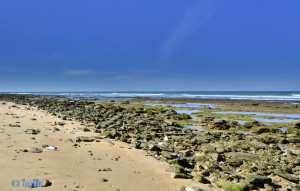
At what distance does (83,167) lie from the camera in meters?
8.85

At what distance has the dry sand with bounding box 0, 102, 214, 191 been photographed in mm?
7395

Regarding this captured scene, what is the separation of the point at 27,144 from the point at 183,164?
581cm

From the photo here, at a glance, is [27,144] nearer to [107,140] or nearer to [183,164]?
[107,140]

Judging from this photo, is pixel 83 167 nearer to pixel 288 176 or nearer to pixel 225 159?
pixel 225 159

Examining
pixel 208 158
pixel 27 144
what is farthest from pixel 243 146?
pixel 27 144

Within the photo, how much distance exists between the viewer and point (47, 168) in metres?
8.36

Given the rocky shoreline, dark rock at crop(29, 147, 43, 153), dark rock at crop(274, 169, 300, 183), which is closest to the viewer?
the rocky shoreline

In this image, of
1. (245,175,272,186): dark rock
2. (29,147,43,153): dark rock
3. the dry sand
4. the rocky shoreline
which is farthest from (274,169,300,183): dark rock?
(29,147,43,153): dark rock

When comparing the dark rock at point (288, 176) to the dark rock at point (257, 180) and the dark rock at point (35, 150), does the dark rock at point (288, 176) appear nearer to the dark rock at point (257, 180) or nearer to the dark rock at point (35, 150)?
the dark rock at point (257, 180)

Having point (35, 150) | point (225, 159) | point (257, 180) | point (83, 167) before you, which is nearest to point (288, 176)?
point (257, 180)

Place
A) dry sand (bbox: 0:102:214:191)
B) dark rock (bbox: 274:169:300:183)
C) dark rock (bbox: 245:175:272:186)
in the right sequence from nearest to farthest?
dry sand (bbox: 0:102:214:191) < dark rock (bbox: 245:175:272:186) < dark rock (bbox: 274:169:300:183)

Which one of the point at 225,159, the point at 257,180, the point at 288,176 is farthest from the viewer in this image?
the point at 225,159

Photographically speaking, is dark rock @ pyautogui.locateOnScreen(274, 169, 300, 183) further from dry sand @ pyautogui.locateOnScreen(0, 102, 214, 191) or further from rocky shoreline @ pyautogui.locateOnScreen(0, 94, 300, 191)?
dry sand @ pyautogui.locateOnScreen(0, 102, 214, 191)

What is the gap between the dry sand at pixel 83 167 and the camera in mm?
7395
